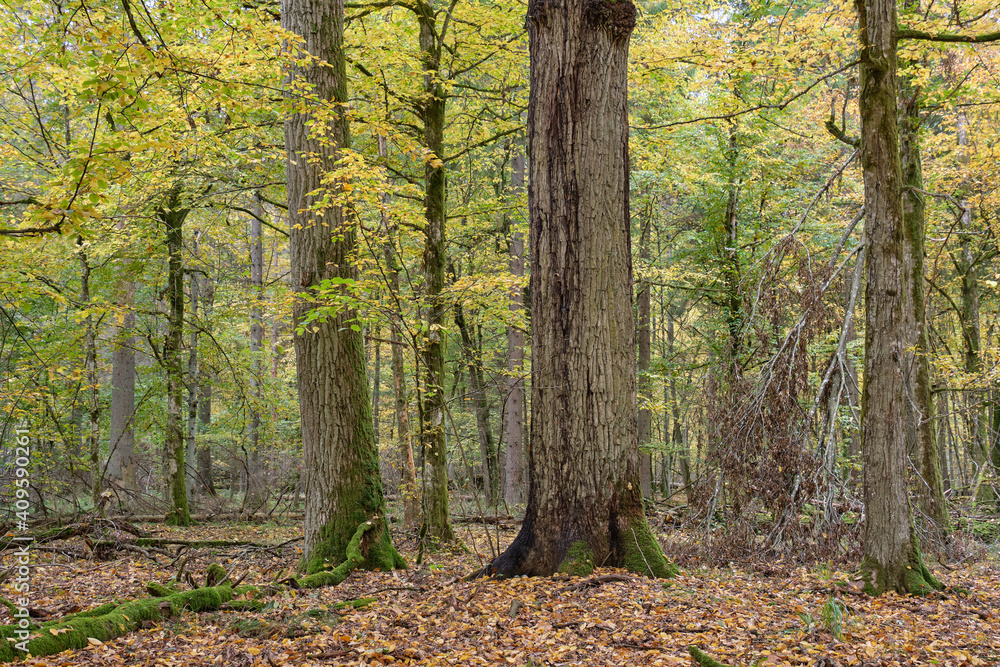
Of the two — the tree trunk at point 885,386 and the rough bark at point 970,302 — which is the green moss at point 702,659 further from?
the rough bark at point 970,302

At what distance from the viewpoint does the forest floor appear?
11.0ft

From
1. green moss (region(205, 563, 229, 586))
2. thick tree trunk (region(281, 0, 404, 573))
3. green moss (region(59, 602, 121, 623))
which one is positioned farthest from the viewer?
thick tree trunk (region(281, 0, 404, 573))

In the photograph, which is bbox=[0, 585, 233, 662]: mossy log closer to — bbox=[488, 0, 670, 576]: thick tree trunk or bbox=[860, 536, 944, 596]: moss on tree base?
bbox=[488, 0, 670, 576]: thick tree trunk

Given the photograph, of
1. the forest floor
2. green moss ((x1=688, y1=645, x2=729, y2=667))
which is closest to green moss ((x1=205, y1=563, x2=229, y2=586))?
the forest floor

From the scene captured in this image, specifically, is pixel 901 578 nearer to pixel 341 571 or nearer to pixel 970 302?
pixel 341 571

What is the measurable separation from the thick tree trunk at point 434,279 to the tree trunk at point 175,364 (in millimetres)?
4315

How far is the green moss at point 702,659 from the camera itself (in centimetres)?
303

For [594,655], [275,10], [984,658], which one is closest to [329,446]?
[594,655]

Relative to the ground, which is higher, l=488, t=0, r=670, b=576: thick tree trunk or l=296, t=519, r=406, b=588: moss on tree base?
l=488, t=0, r=670, b=576: thick tree trunk

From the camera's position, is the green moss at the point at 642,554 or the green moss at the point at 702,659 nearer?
the green moss at the point at 702,659

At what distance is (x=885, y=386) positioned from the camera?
14.3 feet

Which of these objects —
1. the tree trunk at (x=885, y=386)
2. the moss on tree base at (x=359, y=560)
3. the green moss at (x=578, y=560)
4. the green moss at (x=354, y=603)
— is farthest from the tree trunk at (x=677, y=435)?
the green moss at (x=354, y=603)

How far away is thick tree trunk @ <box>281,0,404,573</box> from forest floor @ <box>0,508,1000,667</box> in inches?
36.0

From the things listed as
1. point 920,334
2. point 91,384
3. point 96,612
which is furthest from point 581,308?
point 91,384
